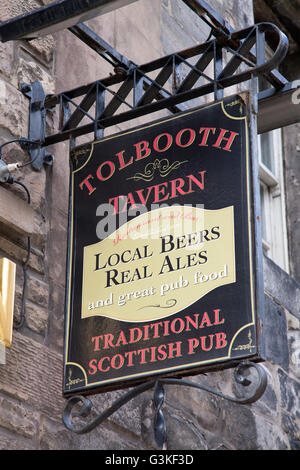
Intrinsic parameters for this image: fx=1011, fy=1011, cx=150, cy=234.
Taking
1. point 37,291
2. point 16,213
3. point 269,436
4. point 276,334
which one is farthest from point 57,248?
point 276,334

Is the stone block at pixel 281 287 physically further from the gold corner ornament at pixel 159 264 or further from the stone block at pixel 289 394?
the gold corner ornament at pixel 159 264

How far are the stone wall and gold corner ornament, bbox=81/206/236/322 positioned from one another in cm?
48

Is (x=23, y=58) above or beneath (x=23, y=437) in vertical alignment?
above

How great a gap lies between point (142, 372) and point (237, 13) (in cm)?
478

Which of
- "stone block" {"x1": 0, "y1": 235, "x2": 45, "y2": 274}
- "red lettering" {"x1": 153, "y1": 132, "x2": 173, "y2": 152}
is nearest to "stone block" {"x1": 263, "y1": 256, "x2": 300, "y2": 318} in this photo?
"stone block" {"x1": 0, "y1": 235, "x2": 45, "y2": 274}

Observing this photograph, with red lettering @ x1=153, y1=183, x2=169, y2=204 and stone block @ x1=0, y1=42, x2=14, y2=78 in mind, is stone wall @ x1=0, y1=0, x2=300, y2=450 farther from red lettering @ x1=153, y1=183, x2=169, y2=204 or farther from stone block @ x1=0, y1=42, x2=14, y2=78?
red lettering @ x1=153, y1=183, x2=169, y2=204

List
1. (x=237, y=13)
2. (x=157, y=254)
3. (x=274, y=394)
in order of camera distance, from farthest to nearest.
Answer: (x=237, y=13), (x=274, y=394), (x=157, y=254)

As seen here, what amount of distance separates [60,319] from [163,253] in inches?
37.4

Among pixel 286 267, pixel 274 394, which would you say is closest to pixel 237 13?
pixel 286 267

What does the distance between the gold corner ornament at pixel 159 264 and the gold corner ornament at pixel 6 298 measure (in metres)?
0.34

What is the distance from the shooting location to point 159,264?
469cm
